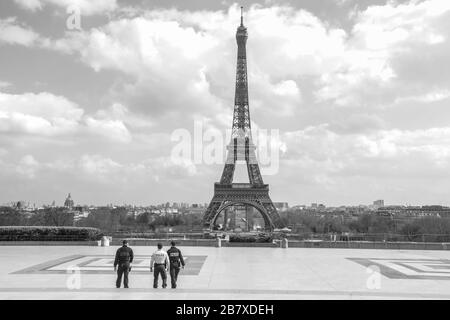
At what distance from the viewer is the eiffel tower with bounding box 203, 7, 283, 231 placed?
7212 centimetres

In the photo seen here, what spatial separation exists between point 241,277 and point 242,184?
2341 inches

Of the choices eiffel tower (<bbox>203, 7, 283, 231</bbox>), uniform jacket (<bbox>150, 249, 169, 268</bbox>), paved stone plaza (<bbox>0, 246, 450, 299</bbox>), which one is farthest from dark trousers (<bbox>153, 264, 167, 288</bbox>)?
eiffel tower (<bbox>203, 7, 283, 231</bbox>)

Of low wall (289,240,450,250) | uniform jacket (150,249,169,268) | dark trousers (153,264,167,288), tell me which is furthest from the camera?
low wall (289,240,450,250)

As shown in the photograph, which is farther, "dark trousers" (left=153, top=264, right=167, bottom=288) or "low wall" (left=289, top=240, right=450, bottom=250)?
"low wall" (left=289, top=240, right=450, bottom=250)

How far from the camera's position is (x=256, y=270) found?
16578 mm

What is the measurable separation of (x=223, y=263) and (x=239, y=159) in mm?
61005

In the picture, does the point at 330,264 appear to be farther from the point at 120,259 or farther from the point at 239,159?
the point at 239,159

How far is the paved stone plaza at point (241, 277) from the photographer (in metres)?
11.9

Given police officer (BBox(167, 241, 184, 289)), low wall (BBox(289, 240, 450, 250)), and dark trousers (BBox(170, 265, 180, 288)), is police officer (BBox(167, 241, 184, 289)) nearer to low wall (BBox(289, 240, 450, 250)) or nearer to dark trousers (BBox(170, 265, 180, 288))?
dark trousers (BBox(170, 265, 180, 288))

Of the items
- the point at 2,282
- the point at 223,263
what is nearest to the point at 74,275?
the point at 2,282

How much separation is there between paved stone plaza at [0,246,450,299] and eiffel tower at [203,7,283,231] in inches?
1923

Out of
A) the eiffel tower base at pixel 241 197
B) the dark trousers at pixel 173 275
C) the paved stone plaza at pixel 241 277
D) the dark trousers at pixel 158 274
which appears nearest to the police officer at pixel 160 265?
the dark trousers at pixel 158 274

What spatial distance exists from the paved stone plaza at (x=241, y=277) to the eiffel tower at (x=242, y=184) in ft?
160

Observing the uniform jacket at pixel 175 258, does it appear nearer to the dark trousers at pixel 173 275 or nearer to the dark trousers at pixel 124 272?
the dark trousers at pixel 173 275
